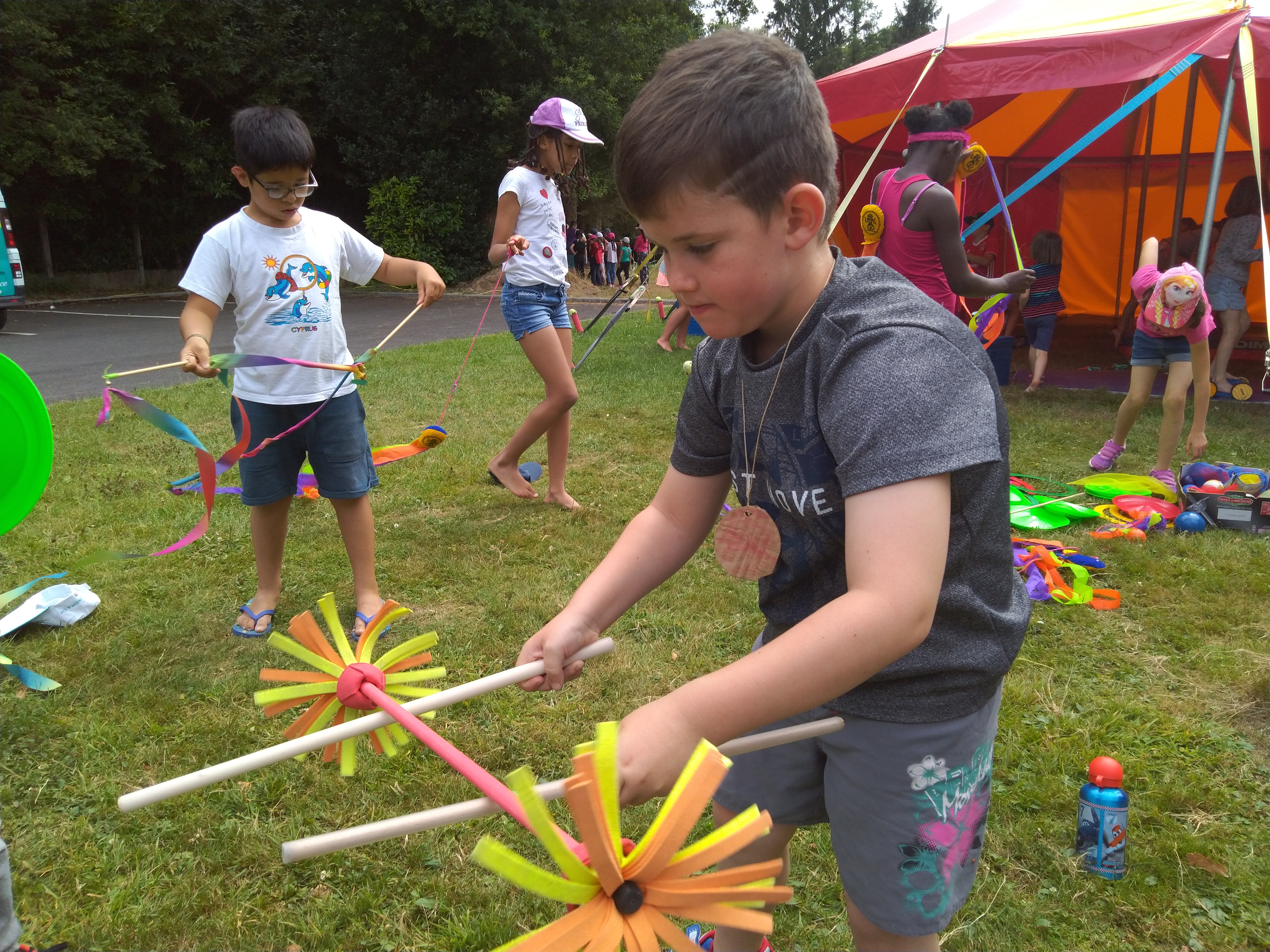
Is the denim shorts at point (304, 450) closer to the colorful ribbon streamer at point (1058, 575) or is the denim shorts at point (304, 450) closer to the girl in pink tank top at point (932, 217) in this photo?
the colorful ribbon streamer at point (1058, 575)

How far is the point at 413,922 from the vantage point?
78.4 inches

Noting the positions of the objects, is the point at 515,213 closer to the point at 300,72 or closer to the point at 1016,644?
the point at 1016,644

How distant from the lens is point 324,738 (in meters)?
1.19

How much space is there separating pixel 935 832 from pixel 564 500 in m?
3.40

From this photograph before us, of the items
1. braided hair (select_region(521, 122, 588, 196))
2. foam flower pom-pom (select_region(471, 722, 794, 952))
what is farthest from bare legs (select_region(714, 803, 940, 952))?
braided hair (select_region(521, 122, 588, 196))

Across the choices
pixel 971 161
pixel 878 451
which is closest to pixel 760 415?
pixel 878 451

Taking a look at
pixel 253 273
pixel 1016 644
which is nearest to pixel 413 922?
pixel 1016 644

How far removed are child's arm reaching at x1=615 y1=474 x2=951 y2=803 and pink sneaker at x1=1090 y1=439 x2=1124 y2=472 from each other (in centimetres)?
479

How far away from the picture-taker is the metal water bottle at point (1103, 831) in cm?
208

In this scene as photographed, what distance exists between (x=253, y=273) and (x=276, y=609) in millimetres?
1280

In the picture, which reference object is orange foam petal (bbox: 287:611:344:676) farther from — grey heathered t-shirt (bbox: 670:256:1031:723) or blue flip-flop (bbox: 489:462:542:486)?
blue flip-flop (bbox: 489:462:542:486)

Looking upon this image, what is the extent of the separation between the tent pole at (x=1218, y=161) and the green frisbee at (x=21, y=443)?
559 cm

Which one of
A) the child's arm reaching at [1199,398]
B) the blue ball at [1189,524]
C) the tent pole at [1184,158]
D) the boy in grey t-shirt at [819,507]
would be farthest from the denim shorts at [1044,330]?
the boy in grey t-shirt at [819,507]

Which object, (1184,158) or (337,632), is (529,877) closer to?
(337,632)
